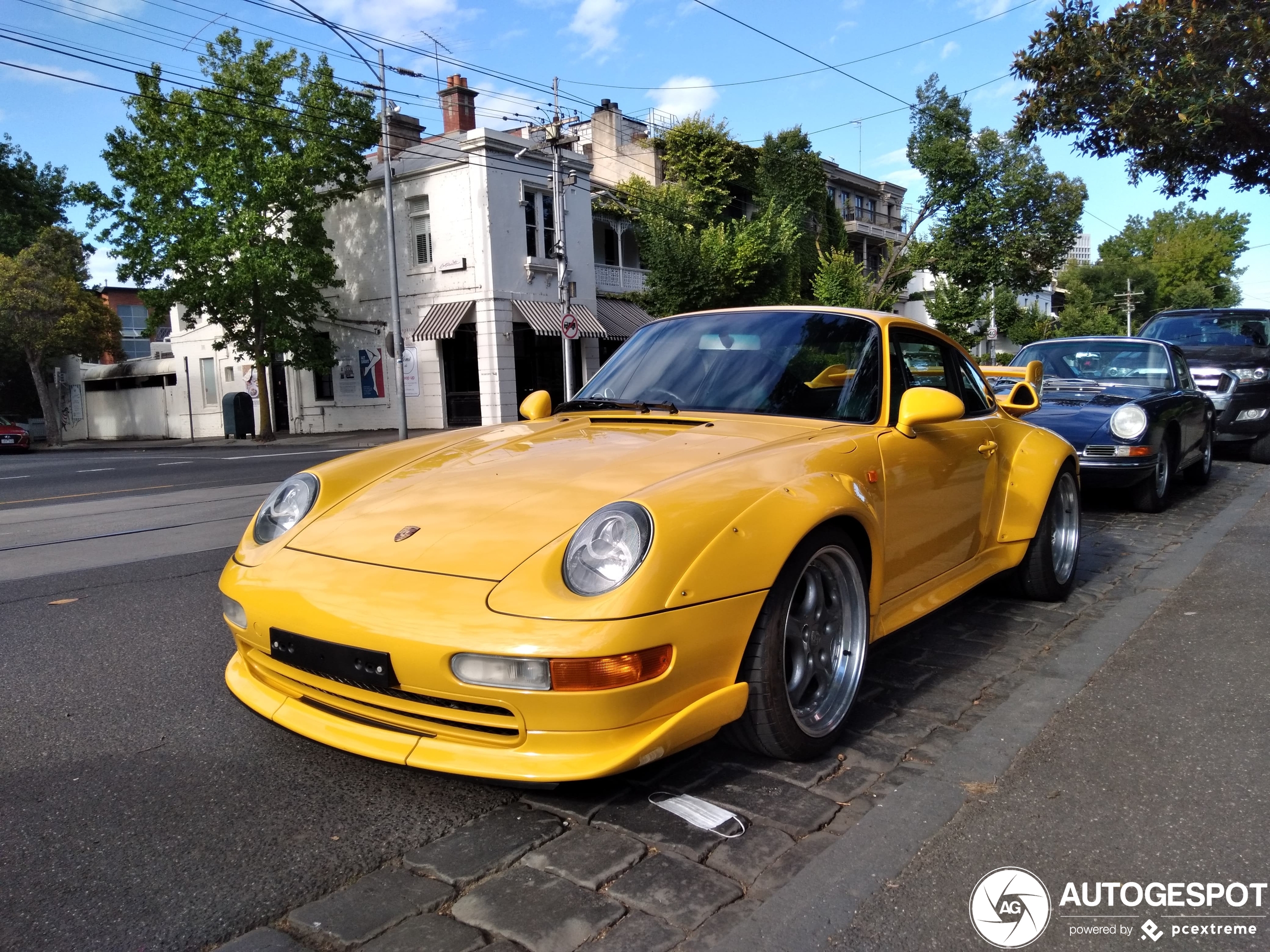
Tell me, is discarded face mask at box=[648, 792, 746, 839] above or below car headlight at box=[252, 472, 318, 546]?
below

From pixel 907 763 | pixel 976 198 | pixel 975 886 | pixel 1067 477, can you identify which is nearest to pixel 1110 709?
pixel 907 763

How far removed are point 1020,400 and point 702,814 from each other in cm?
331

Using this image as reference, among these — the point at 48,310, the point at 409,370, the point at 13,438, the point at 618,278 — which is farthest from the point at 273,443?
the point at 48,310

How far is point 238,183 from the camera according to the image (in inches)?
910

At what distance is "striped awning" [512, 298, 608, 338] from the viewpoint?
2500 centimetres

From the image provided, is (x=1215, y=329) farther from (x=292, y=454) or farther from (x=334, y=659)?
(x=292, y=454)

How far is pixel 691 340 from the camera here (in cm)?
387

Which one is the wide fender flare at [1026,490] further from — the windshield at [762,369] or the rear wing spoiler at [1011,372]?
the rear wing spoiler at [1011,372]

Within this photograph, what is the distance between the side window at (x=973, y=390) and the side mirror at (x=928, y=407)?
3.00 feet

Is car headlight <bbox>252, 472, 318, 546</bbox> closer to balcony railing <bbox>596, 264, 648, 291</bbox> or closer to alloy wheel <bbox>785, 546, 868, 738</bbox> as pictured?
alloy wheel <bbox>785, 546, 868, 738</bbox>

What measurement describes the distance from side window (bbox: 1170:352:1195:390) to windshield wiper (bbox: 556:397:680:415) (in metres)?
6.60

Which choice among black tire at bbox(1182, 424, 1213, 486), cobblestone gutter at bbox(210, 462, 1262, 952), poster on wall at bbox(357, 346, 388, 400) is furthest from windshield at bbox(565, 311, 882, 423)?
poster on wall at bbox(357, 346, 388, 400)

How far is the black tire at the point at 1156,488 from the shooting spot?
7312mm

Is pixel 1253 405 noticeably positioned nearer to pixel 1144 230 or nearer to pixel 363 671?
pixel 363 671
